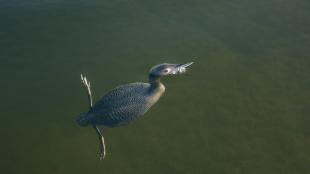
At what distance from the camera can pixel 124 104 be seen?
255 inches

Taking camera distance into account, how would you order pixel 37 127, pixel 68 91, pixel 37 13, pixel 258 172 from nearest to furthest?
1. pixel 258 172
2. pixel 37 127
3. pixel 68 91
4. pixel 37 13

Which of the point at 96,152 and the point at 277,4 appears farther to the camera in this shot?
the point at 277,4

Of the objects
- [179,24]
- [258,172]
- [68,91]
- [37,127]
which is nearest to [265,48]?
[179,24]

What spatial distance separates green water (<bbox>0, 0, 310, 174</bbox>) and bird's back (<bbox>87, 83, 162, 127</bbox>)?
16cm

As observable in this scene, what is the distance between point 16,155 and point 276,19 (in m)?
5.37

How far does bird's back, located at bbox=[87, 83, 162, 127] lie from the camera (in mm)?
6285

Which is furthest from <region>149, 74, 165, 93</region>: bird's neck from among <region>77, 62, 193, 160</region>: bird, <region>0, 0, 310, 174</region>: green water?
<region>0, 0, 310, 174</region>: green water

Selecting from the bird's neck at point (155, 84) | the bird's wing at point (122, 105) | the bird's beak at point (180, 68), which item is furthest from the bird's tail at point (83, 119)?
the bird's beak at point (180, 68)

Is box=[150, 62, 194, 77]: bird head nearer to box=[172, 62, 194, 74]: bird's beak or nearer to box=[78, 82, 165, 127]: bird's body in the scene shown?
box=[172, 62, 194, 74]: bird's beak

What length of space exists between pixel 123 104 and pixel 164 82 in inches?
41.3

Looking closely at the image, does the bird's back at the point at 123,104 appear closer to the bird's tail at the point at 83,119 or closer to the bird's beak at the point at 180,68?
the bird's tail at the point at 83,119

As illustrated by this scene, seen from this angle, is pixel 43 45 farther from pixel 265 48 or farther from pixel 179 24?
pixel 265 48

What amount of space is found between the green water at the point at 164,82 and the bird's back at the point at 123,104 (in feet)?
0.52

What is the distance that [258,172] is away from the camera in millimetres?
5996
